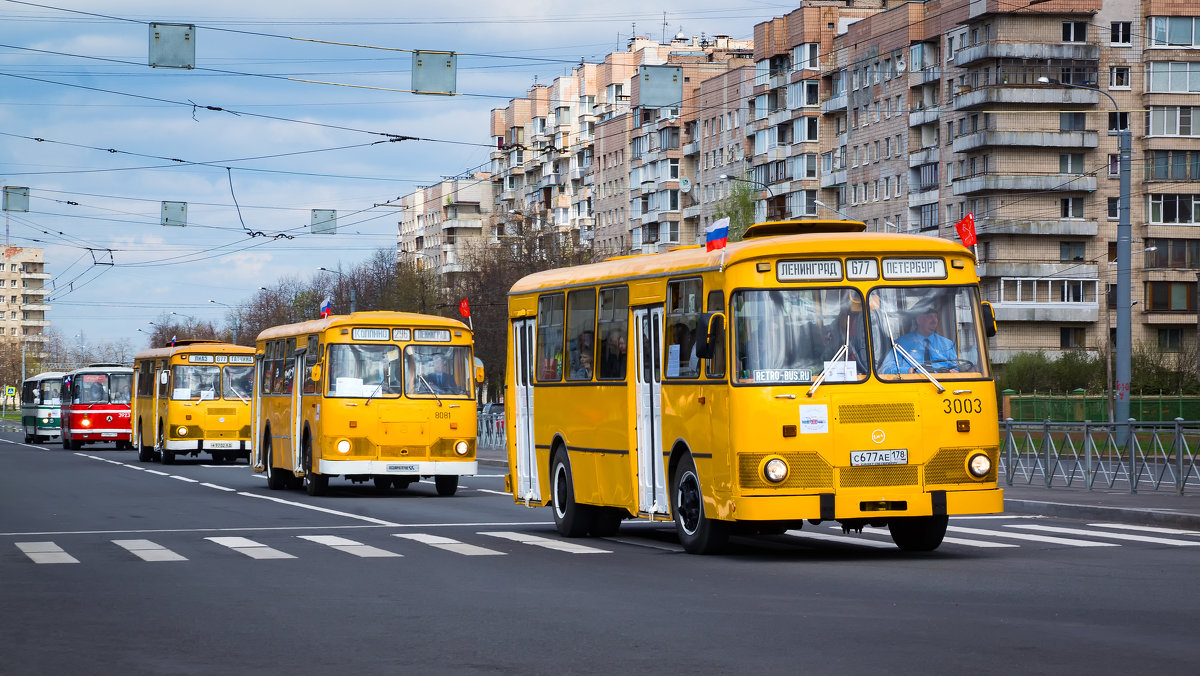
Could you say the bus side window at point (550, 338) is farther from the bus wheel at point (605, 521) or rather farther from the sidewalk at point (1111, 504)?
the sidewalk at point (1111, 504)

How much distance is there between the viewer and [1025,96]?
297 feet

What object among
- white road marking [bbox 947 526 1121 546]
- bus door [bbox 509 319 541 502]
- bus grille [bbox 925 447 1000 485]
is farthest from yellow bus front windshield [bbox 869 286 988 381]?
bus door [bbox 509 319 541 502]

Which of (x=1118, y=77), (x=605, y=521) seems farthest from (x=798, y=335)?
(x=1118, y=77)

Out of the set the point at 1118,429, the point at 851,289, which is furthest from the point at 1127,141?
the point at 851,289

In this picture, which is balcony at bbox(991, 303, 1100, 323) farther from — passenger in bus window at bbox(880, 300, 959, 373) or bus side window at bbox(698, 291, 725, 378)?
bus side window at bbox(698, 291, 725, 378)

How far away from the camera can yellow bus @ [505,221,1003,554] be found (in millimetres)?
16094

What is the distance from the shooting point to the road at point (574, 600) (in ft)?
32.8

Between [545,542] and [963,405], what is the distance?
15.9 ft

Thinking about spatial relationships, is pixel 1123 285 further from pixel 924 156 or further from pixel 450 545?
pixel 924 156

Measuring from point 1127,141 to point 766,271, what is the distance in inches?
932

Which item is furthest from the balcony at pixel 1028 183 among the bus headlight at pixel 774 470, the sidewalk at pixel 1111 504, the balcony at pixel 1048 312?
the bus headlight at pixel 774 470

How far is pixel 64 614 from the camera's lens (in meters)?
12.3

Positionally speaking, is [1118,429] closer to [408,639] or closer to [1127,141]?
[1127,141]

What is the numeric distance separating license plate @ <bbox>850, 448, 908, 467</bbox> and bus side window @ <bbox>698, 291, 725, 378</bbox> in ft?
4.31
